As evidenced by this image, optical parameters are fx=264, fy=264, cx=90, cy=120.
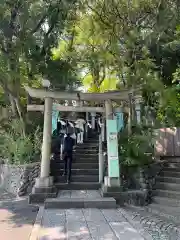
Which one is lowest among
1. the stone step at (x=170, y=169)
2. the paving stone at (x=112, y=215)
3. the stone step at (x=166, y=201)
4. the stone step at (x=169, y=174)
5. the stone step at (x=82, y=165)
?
the paving stone at (x=112, y=215)

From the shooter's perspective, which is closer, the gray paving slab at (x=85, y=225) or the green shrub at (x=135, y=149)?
the gray paving slab at (x=85, y=225)

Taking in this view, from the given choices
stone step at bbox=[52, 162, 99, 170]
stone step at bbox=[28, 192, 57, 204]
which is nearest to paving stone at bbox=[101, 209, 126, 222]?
stone step at bbox=[28, 192, 57, 204]

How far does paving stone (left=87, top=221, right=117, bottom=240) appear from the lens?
5004 millimetres

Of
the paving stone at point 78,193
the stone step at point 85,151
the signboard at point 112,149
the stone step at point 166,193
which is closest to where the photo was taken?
the stone step at point 166,193

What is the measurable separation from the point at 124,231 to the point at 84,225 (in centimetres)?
90

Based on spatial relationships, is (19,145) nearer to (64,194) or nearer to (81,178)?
(81,178)

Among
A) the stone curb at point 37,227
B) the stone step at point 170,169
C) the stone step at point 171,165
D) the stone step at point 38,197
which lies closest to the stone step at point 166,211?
the stone step at point 170,169

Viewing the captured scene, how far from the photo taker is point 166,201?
793 cm

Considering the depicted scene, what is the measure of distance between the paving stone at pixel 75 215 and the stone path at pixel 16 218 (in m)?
0.85

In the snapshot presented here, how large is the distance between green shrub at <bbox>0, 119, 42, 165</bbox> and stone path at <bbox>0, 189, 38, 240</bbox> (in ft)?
6.10

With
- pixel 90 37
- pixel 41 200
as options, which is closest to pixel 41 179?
pixel 41 200

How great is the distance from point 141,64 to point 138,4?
253 centimetres

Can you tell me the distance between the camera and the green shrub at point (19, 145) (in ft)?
34.2

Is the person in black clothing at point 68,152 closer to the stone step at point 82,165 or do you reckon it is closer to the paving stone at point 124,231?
the stone step at point 82,165
